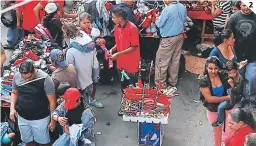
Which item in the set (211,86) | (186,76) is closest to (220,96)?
(211,86)

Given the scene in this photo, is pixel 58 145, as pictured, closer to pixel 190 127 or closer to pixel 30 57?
pixel 30 57

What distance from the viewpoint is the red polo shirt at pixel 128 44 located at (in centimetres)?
649

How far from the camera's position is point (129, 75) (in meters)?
6.84

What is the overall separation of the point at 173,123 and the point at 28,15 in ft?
10.5

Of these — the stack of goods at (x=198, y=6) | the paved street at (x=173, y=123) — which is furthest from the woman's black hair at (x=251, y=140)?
the stack of goods at (x=198, y=6)

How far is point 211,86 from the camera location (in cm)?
544

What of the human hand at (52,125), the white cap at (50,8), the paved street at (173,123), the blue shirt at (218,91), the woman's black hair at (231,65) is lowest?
the paved street at (173,123)

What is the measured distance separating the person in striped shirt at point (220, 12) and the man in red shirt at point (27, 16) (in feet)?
9.99

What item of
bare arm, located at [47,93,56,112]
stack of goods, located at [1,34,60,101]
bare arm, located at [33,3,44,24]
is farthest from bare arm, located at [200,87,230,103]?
bare arm, located at [33,3,44,24]

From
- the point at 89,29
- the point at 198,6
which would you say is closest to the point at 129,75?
the point at 89,29

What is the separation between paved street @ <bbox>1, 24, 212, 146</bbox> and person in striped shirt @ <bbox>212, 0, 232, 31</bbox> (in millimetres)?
1059

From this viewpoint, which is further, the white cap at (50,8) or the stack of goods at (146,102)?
the white cap at (50,8)

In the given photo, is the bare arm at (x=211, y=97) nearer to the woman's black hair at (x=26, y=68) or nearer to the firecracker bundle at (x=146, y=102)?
the firecracker bundle at (x=146, y=102)

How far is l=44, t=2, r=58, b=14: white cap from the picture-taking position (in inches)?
287
